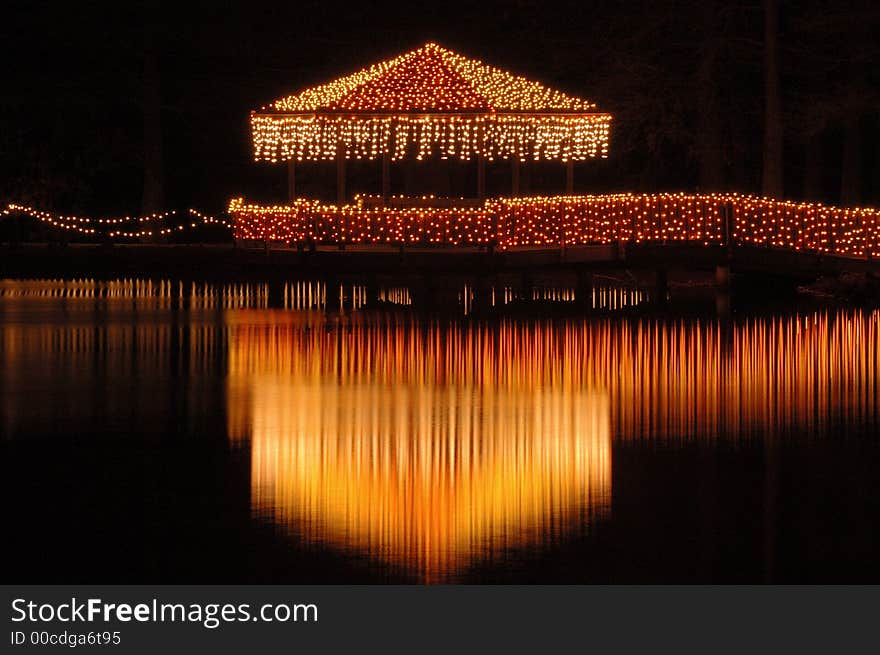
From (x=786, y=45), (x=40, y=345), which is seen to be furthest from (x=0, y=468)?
(x=786, y=45)

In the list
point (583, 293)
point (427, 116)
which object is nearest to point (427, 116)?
point (427, 116)

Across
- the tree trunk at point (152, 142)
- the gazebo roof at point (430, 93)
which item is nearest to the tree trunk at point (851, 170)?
the gazebo roof at point (430, 93)

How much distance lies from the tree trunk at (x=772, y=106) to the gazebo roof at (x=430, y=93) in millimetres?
4080

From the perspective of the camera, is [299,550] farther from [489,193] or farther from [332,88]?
[489,193]

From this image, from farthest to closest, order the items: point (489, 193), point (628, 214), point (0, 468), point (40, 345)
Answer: point (489, 193), point (628, 214), point (40, 345), point (0, 468)

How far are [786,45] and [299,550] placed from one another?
104ft

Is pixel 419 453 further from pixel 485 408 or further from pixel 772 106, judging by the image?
pixel 772 106

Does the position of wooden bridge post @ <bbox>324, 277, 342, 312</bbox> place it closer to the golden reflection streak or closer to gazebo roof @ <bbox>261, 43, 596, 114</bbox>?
the golden reflection streak

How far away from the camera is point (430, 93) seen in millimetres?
35906

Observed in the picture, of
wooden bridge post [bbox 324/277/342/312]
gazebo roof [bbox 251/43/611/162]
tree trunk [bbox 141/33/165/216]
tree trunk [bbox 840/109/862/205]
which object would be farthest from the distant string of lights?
tree trunk [bbox 840/109/862/205]

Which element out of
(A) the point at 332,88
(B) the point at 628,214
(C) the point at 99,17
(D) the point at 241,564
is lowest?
(D) the point at 241,564

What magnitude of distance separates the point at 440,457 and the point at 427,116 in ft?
72.8

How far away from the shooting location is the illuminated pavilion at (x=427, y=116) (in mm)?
35438

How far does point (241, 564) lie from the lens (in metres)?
10.2
